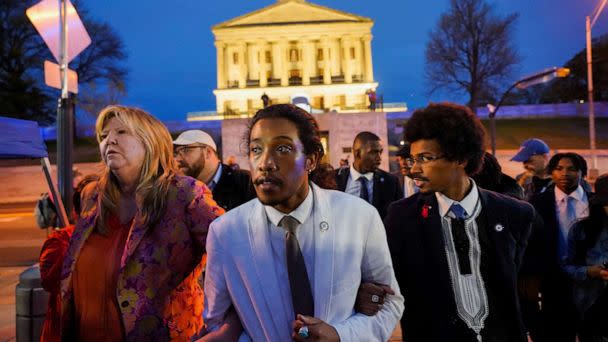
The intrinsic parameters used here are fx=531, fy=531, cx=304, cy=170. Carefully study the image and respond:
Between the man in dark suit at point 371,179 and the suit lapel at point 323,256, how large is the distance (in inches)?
165

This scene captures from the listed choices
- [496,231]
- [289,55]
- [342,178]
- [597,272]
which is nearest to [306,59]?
[289,55]

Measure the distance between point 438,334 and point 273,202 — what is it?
1.25 m

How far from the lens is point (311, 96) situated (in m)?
73.9

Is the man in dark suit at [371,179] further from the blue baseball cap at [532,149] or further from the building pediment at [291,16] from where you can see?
the building pediment at [291,16]

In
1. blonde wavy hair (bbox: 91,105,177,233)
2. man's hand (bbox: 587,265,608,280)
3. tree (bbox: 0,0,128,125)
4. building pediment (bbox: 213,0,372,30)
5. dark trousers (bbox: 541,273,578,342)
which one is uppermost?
building pediment (bbox: 213,0,372,30)

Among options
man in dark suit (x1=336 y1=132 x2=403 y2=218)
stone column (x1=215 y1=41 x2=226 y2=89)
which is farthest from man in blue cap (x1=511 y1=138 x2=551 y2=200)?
stone column (x1=215 y1=41 x2=226 y2=89)

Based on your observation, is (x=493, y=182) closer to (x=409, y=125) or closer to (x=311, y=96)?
(x=409, y=125)

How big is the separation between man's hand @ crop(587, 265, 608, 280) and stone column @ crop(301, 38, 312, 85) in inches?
2792

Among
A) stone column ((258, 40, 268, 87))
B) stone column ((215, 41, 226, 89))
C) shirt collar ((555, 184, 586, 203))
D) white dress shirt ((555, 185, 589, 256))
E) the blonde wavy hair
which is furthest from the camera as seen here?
stone column ((258, 40, 268, 87))

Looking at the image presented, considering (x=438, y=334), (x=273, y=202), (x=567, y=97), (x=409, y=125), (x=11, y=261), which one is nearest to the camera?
(x=273, y=202)

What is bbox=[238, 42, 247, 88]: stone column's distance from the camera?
73562 millimetres

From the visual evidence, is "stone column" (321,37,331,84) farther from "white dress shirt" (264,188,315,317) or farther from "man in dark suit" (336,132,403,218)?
"white dress shirt" (264,188,315,317)

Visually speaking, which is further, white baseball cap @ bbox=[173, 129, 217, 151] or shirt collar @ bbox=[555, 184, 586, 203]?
white baseball cap @ bbox=[173, 129, 217, 151]

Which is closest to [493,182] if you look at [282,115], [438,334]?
[438,334]
